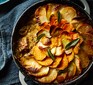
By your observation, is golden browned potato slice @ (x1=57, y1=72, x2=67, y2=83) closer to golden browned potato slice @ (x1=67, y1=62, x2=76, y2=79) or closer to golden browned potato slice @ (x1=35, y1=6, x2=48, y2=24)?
golden browned potato slice @ (x1=67, y1=62, x2=76, y2=79)

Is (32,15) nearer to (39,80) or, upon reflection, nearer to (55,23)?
(55,23)

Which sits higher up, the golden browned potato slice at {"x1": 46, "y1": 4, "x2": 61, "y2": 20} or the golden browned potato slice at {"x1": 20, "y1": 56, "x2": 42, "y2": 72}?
the golden browned potato slice at {"x1": 46, "y1": 4, "x2": 61, "y2": 20}

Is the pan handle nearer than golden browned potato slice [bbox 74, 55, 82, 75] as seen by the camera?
No

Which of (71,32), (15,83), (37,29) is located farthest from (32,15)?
(15,83)

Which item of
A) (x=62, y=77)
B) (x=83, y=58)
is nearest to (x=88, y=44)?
(x=83, y=58)

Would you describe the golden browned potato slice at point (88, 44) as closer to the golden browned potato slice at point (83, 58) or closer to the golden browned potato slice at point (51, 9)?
the golden browned potato slice at point (83, 58)

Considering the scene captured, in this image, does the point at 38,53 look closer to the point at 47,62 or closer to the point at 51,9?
the point at 47,62

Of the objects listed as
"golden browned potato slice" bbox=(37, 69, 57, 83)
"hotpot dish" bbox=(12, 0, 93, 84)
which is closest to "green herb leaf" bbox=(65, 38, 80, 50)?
"hotpot dish" bbox=(12, 0, 93, 84)
